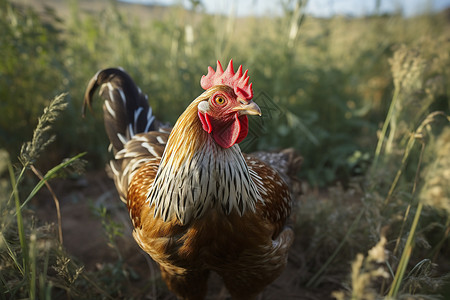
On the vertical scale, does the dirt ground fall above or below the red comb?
below

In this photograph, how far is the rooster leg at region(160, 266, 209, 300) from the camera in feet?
6.27

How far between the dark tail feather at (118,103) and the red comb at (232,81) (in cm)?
109

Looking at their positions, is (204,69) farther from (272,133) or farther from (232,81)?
(232,81)

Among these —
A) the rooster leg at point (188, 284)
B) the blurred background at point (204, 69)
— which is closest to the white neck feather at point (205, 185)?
the rooster leg at point (188, 284)

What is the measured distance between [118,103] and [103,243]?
1.41 metres

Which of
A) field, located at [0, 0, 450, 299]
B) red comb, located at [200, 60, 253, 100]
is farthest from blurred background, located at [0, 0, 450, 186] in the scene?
red comb, located at [200, 60, 253, 100]

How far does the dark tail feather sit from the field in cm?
50

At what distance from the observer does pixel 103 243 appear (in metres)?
2.80

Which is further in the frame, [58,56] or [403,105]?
[58,56]

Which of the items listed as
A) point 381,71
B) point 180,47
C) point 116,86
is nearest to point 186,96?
point 180,47

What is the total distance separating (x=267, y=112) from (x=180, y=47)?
229cm

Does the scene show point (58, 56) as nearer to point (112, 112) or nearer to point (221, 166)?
point (112, 112)

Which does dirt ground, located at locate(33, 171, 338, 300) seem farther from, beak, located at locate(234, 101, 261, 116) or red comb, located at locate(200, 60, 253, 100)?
→ beak, located at locate(234, 101, 261, 116)

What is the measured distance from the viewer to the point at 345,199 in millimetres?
2873
